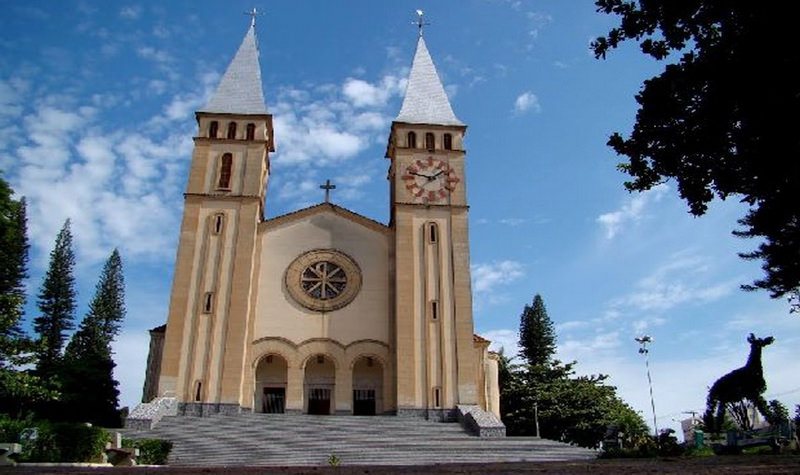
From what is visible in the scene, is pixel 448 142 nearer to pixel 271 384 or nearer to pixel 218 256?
pixel 218 256

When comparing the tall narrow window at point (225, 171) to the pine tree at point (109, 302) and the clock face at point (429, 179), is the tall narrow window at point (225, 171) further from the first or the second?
the pine tree at point (109, 302)

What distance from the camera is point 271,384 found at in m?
26.5

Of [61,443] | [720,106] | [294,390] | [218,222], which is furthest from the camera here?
[218,222]

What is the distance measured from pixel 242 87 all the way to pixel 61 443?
20.7 meters

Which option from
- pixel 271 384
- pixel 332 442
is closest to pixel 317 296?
pixel 271 384

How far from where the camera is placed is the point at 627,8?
7.24 meters

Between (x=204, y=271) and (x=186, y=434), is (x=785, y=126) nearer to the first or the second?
(x=186, y=434)

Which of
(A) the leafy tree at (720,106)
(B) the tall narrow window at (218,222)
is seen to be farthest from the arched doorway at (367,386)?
(A) the leafy tree at (720,106)

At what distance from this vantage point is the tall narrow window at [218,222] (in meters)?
27.5

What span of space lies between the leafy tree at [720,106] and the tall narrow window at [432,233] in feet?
Answer: 68.2

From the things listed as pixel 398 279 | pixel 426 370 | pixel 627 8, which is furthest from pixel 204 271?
pixel 627 8

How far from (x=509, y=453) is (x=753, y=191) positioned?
14.0 metres

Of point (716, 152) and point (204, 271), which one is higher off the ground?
point (204, 271)

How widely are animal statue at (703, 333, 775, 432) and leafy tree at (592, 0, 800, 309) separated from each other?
6.21m
